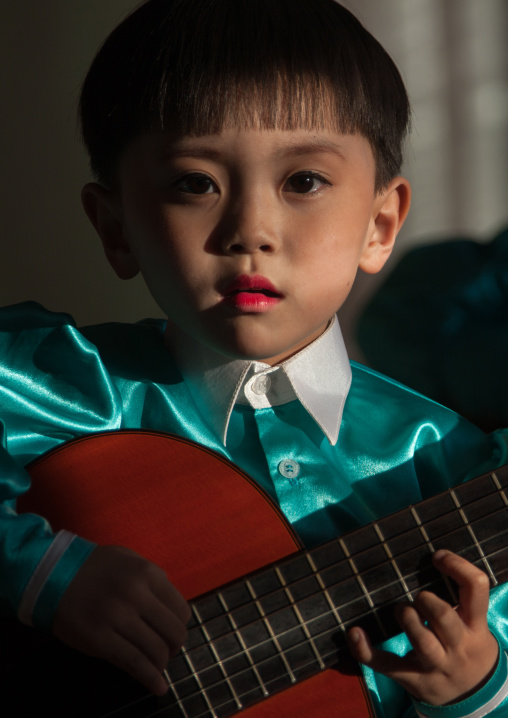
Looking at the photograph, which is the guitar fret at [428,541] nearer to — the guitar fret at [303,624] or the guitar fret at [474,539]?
the guitar fret at [474,539]

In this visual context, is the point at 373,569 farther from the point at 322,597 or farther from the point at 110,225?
the point at 110,225

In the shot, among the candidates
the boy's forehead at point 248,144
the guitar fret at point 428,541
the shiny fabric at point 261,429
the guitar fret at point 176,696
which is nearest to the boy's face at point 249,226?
the boy's forehead at point 248,144

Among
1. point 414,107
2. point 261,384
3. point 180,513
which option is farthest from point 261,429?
point 414,107

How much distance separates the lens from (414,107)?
3.50ft

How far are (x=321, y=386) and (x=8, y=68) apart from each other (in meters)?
0.67

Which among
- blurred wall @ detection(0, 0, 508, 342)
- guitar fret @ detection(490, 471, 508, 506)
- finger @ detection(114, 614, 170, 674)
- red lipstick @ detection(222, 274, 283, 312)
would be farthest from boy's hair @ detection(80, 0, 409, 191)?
finger @ detection(114, 614, 170, 674)

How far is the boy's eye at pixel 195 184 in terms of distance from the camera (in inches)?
28.6

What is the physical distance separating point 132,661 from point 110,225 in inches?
19.2

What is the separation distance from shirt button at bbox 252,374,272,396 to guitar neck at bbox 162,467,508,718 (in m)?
0.21

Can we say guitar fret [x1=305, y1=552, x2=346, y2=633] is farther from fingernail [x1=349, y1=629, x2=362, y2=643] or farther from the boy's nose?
the boy's nose

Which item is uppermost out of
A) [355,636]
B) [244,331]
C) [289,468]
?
[244,331]

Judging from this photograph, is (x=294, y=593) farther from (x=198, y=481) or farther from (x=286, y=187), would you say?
(x=286, y=187)

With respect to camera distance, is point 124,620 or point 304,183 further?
point 304,183

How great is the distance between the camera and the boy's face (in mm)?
707
